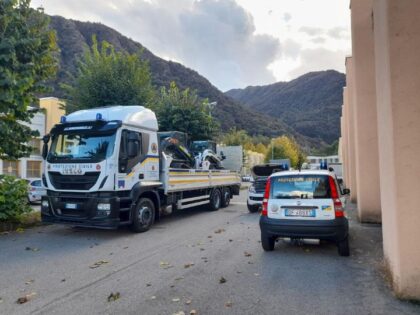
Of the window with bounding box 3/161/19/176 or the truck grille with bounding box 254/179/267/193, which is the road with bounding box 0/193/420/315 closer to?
the truck grille with bounding box 254/179/267/193

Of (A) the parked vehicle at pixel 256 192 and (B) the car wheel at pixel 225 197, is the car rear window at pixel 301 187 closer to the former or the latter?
(A) the parked vehicle at pixel 256 192

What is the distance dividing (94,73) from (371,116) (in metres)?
12.1

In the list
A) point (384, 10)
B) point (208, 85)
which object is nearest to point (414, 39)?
point (384, 10)

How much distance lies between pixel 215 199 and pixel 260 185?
7.40ft

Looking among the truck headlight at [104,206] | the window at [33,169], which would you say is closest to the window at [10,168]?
the window at [33,169]

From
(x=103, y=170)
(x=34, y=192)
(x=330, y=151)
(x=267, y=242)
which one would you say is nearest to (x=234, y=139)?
(x=34, y=192)

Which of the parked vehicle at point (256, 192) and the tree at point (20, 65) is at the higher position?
the tree at point (20, 65)

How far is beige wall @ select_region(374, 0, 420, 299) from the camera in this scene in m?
4.28

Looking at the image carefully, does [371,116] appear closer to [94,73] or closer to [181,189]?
[181,189]

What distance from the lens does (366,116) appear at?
1045 cm

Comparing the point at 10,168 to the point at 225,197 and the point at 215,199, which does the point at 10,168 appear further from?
the point at 215,199

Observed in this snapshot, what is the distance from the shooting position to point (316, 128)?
12750 cm

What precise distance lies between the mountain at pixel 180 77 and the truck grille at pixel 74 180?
8382cm

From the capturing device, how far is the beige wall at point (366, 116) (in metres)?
10.3
